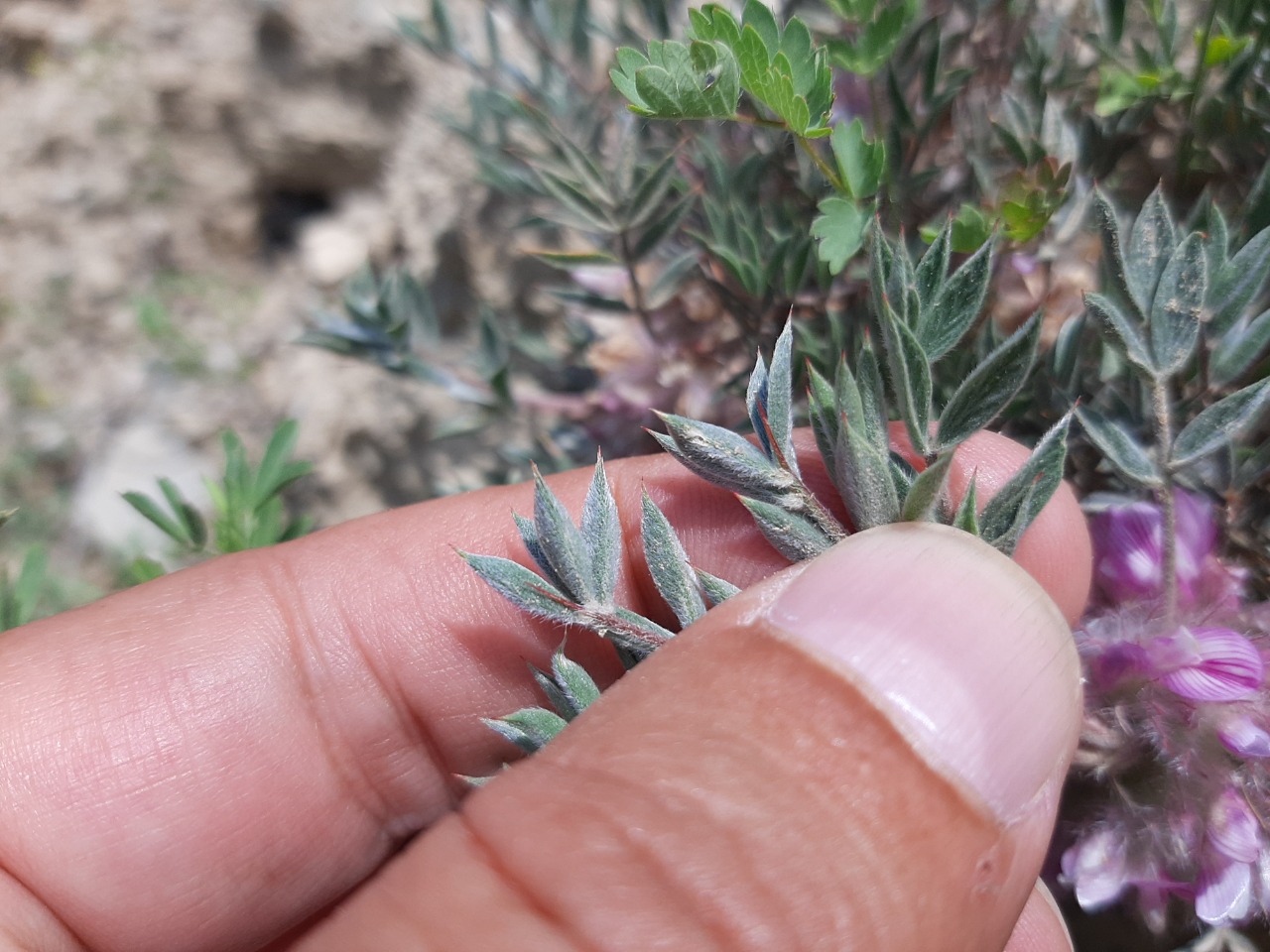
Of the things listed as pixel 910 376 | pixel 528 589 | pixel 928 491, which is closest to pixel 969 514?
pixel 928 491

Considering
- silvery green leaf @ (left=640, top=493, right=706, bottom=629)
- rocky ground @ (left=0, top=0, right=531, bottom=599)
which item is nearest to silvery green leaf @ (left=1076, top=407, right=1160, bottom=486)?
silvery green leaf @ (left=640, top=493, right=706, bottom=629)

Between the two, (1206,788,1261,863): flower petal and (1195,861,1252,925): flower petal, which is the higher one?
(1206,788,1261,863): flower petal

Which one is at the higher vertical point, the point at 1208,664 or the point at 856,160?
the point at 856,160

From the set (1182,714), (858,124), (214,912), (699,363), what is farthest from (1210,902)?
(214,912)

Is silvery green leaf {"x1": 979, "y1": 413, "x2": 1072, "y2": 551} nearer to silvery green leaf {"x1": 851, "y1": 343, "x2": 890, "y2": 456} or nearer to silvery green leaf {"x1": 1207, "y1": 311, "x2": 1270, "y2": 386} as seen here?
silvery green leaf {"x1": 851, "y1": 343, "x2": 890, "y2": 456}

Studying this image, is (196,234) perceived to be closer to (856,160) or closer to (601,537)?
(601,537)

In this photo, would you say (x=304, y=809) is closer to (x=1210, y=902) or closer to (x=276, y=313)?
(x=1210, y=902)

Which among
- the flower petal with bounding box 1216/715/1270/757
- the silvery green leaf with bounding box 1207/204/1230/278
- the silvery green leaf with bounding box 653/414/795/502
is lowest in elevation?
the flower petal with bounding box 1216/715/1270/757
